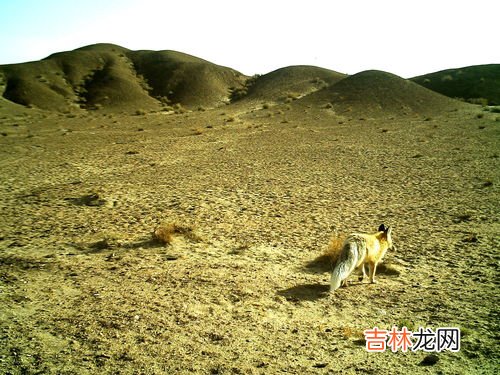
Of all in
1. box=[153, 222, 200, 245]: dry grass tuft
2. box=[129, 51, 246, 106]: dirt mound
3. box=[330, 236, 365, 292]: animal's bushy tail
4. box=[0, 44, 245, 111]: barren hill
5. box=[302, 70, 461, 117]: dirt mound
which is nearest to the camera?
box=[330, 236, 365, 292]: animal's bushy tail

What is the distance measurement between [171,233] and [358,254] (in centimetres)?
436

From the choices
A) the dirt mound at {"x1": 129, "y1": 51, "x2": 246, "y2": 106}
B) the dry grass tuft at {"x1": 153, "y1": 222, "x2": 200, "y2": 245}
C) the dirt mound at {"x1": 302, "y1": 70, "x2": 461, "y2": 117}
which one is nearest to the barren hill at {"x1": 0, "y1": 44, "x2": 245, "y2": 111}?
the dirt mound at {"x1": 129, "y1": 51, "x2": 246, "y2": 106}

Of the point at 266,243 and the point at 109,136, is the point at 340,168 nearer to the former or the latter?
the point at 266,243

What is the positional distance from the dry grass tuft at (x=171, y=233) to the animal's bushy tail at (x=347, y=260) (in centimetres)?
371

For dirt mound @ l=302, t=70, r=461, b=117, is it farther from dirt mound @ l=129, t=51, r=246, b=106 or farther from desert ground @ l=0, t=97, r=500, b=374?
dirt mound @ l=129, t=51, r=246, b=106

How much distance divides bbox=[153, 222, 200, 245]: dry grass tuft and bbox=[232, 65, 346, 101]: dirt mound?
1817 inches

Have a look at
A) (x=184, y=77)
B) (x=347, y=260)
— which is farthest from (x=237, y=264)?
(x=184, y=77)

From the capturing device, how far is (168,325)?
196 inches

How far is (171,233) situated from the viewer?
8.30 meters

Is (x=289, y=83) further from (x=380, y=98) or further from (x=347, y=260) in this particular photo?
(x=347, y=260)

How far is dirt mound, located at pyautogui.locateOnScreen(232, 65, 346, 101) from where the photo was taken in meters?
56.7

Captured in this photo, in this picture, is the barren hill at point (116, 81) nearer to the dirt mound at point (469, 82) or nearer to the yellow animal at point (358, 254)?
the dirt mound at point (469, 82)

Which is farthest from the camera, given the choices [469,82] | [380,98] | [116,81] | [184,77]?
[184,77]

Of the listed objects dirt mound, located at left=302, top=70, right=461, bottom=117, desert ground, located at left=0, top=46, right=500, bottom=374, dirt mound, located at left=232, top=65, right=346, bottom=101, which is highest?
dirt mound, located at left=232, top=65, right=346, bottom=101
